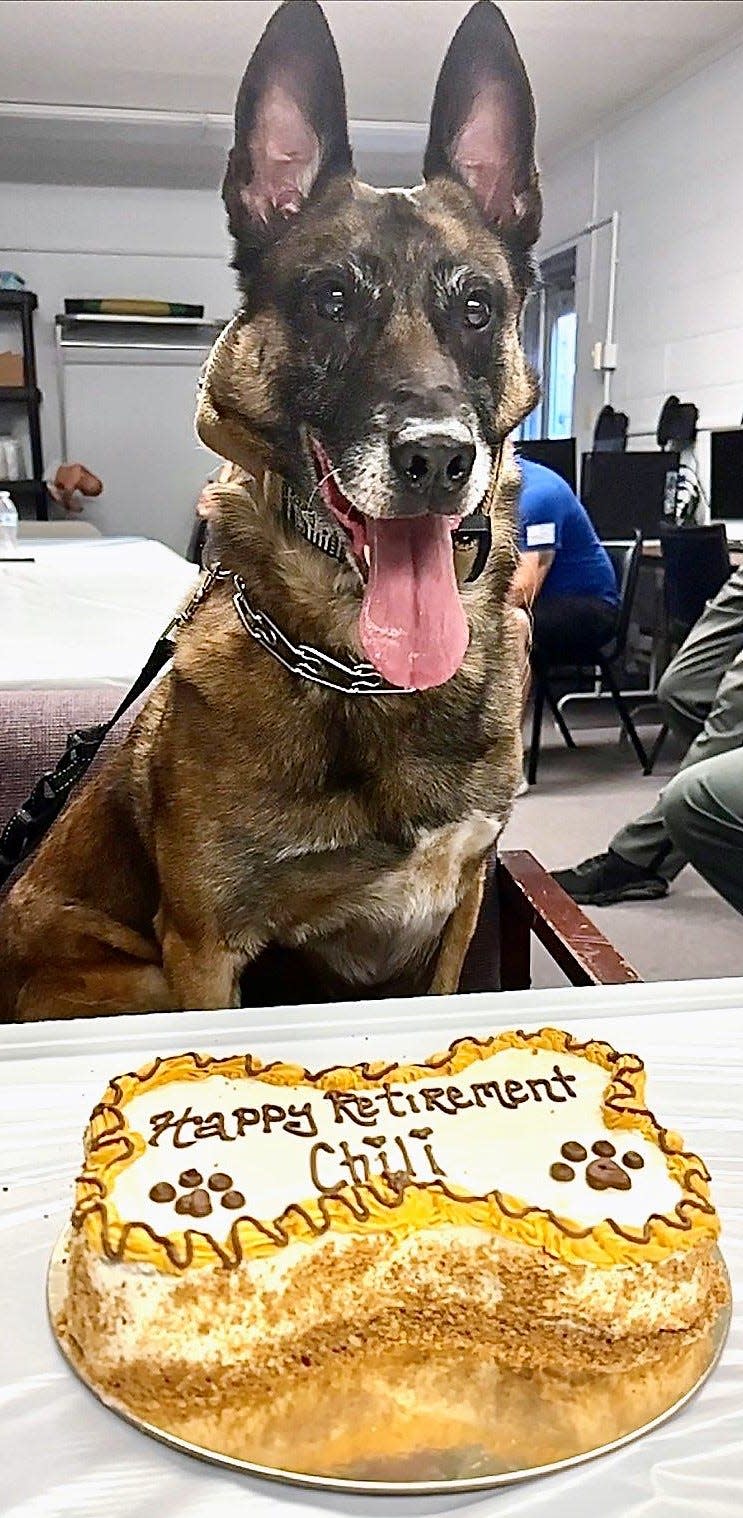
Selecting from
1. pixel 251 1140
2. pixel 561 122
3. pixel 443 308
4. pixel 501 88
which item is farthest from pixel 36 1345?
pixel 561 122

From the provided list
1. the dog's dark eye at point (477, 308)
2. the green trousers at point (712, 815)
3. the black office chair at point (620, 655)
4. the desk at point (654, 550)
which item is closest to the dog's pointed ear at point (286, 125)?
the dog's dark eye at point (477, 308)

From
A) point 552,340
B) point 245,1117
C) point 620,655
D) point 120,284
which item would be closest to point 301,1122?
point 245,1117

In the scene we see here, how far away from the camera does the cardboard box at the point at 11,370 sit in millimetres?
1289

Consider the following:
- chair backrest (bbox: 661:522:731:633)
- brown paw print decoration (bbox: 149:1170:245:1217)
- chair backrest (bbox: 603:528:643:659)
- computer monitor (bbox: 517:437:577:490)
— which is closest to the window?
computer monitor (bbox: 517:437:577:490)

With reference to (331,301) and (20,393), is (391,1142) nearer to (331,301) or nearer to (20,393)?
(331,301)

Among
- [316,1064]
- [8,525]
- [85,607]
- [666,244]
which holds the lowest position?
[316,1064]

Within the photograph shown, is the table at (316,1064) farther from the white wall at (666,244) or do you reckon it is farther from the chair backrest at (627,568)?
the chair backrest at (627,568)

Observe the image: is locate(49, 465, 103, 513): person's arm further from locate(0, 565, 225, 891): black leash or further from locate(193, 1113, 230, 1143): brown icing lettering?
locate(193, 1113, 230, 1143): brown icing lettering

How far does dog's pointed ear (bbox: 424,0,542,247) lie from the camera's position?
0.80 m

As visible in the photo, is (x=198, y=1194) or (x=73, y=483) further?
(x=73, y=483)

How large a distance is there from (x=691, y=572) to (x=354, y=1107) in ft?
9.60

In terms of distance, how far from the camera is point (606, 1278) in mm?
452

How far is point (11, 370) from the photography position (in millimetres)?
1322

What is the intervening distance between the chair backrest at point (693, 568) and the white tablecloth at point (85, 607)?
1.99m
